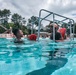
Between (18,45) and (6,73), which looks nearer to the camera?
(6,73)

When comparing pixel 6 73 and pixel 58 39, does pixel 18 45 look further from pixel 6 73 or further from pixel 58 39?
pixel 6 73

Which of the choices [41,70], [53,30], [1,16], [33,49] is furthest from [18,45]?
[1,16]

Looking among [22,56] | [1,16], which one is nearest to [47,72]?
[22,56]

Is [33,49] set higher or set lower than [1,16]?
lower

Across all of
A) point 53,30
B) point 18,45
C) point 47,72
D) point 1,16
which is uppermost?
point 1,16

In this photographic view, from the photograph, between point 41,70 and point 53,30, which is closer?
point 41,70

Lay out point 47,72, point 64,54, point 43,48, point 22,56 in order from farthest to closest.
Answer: point 43,48
point 64,54
point 22,56
point 47,72

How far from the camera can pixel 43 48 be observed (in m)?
6.05

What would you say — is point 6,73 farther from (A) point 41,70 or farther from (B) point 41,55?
(B) point 41,55

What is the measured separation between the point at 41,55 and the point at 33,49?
608 mm

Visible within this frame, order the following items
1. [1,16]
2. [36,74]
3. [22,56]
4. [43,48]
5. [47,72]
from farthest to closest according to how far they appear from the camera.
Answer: [1,16], [43,48], [22,56], [47,72], [36,74]

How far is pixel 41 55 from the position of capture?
5375 millimetres

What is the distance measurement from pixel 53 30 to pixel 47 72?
2604 millimetres

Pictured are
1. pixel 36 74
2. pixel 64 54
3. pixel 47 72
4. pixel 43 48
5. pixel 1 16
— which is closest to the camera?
pixel 36 74
